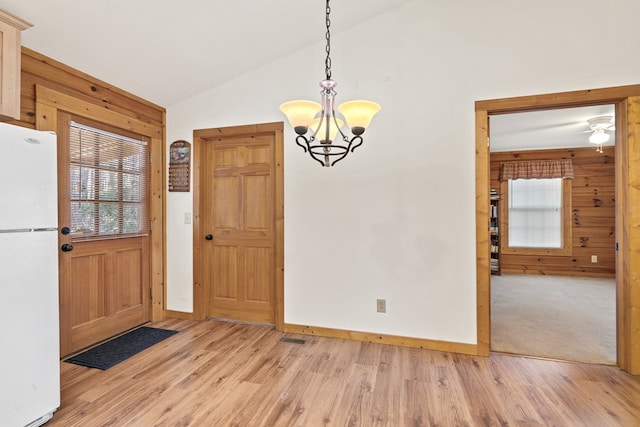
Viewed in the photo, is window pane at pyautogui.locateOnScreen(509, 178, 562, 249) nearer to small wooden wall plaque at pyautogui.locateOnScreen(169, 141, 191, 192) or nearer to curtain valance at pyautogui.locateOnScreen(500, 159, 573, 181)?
curtain valance at pyautogui.locateOnScreen(500, 159, 573, 181)

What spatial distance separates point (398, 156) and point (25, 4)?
9.33 feet

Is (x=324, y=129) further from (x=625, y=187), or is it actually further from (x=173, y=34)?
(x=625, y=187)

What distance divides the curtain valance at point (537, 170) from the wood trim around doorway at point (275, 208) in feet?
16.8

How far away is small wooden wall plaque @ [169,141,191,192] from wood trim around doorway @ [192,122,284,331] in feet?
0.27

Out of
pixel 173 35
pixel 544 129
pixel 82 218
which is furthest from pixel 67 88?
pixel 544 129

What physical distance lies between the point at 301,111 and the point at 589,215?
22.5 feet

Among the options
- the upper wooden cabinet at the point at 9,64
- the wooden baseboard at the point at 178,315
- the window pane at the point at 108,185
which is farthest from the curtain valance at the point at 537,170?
the upper wooden cabinet at the point at 9,64

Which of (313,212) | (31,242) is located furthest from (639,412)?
(31,242)

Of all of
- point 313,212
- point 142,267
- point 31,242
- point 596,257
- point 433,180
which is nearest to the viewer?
point 31,242

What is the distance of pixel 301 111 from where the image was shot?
1.65 m

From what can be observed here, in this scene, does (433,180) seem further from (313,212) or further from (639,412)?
(639,412)

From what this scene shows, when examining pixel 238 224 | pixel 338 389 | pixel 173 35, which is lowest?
pixel 338 389

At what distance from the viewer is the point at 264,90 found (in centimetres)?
327

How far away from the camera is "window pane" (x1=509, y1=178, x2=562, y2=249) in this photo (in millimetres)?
6191
